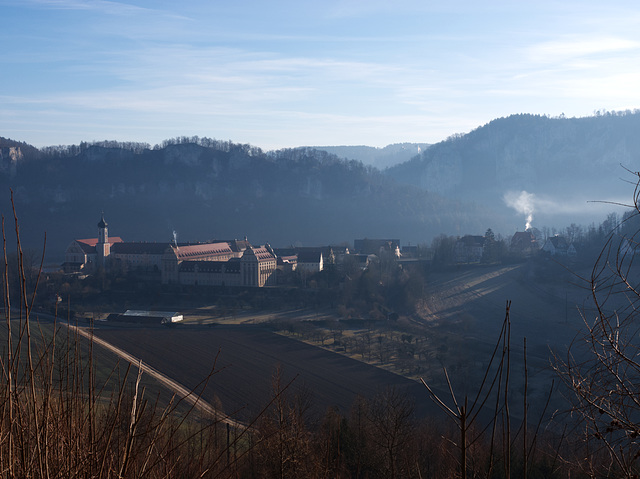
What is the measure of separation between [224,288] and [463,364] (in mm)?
17775

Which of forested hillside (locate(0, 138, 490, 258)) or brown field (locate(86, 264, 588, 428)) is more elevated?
forested hillside (locate(0, 138, 490, 258))

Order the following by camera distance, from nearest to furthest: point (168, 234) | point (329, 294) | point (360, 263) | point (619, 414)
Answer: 1. point (619, 414)
2. point (329, 294)
3. point (360, 263)
4. point (168, 234)

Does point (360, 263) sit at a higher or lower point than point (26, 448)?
lower

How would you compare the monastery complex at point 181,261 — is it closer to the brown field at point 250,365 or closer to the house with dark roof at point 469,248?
the brown field at point 250,365

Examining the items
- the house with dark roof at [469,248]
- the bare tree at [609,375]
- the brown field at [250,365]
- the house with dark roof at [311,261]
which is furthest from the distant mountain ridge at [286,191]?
the bare tree at [609,375]

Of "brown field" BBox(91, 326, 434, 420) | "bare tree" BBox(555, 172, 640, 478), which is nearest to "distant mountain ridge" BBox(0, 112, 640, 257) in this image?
"brown field" BBox(91, 326, 434, 420)

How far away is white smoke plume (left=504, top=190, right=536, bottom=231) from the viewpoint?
81.3 meters

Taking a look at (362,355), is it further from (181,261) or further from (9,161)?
(9,161)

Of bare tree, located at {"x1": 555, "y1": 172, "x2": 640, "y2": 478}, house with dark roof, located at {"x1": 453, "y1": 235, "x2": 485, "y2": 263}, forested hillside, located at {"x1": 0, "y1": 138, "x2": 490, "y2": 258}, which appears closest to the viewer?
bare tree, located at {"x1": 555, "y1": 172, "x2": 640, "y2": 478}

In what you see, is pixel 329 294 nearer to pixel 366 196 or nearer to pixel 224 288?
pixel 224 288

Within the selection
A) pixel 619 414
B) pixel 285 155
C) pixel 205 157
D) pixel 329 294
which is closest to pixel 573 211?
pixel 285 155

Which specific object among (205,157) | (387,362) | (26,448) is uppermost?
(205,157)

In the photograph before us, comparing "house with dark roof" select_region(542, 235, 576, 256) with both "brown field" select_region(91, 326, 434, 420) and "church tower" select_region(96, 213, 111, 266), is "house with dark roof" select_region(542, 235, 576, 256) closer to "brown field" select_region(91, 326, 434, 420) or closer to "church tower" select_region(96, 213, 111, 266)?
"brown field" select_region(91, 326, 434, 420)

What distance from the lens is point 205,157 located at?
264 ft
